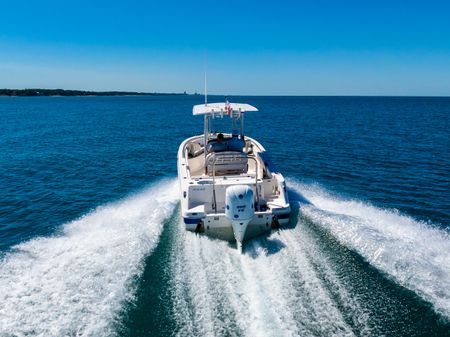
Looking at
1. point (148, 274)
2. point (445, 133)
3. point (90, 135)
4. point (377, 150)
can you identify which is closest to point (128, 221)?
point (148, 274)

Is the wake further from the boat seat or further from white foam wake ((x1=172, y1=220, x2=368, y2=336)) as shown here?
the boat seat

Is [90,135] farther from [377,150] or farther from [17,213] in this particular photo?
[377,150]

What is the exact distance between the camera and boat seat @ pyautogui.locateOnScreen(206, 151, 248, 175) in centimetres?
1188

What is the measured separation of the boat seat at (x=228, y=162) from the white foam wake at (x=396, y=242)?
2.59 m

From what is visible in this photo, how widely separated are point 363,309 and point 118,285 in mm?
5156

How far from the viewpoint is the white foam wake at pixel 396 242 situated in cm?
742

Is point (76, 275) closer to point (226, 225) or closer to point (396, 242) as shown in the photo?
point (226, 225)

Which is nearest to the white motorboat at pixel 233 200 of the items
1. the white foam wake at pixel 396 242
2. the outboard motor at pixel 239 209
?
the outboard motor at pixel 239 209

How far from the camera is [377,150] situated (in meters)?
24.0

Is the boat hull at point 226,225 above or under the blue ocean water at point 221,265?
above

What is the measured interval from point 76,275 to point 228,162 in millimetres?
5990

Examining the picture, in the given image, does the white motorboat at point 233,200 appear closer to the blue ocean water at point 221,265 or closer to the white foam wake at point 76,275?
the blue ocean water at point 221,265

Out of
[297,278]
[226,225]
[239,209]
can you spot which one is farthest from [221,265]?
[297,278]

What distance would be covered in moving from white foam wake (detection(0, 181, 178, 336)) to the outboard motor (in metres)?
2.34
